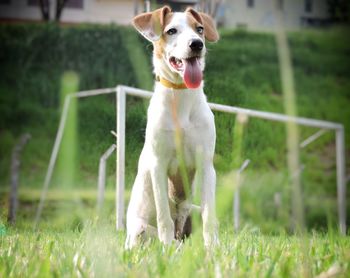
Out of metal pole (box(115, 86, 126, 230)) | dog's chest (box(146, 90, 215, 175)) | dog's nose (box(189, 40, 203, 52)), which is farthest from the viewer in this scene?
metal pole (box(115, 86, 126, 230))

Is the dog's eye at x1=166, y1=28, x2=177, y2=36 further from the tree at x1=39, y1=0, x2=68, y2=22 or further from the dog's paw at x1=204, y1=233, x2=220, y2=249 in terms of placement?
the tree at x1=39, y1=0, x2=68, y2=22

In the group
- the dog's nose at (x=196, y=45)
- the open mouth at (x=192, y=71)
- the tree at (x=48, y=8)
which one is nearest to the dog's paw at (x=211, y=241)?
the open mouth at (x=192, y=71)

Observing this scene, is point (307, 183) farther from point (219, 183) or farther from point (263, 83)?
Result: point (219, 183)

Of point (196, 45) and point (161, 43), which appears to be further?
point (161, 43)

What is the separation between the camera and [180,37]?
2748 mm

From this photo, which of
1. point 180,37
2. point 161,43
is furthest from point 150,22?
point 180,37

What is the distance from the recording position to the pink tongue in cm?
271

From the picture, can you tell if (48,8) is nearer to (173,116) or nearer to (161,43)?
(161,43)

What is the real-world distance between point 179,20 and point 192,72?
283mm

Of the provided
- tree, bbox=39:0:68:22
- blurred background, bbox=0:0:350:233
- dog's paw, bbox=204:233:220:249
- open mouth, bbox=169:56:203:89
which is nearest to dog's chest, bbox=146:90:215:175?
open mouth, bbox=169:56:203:89

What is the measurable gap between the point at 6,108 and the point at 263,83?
18.6ft

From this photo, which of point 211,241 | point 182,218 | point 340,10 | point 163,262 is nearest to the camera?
point 163,262

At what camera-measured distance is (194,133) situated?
9.22ft

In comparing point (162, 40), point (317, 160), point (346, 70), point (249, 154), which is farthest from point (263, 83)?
A: point (162, 40)
